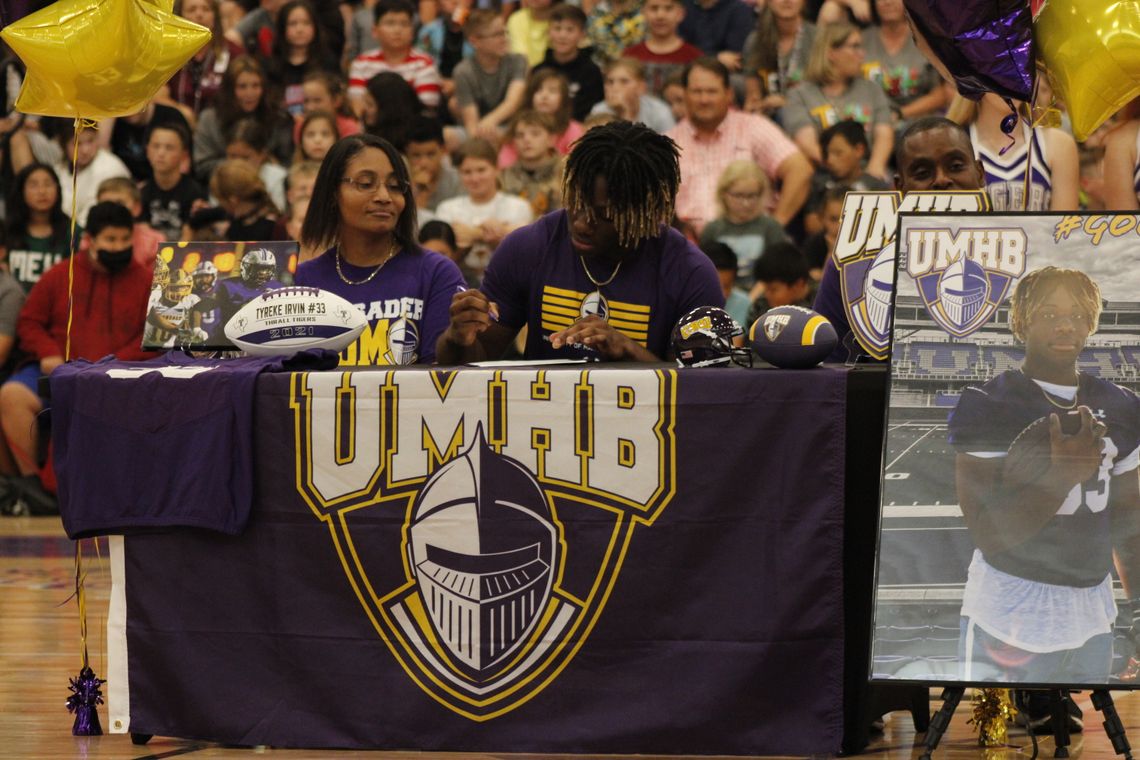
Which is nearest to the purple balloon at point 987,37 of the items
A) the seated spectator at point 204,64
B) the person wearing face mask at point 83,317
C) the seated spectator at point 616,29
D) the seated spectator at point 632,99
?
the seated spectator at point 632,99

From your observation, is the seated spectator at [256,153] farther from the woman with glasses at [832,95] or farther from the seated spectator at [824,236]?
the seated spectator at [824,236]

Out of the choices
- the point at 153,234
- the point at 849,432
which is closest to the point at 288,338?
the point at 849,432

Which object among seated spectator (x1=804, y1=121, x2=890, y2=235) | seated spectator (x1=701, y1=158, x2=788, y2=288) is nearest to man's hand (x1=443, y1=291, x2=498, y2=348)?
seated spectator (x1=701, y1=158, x2=788, y2=288)

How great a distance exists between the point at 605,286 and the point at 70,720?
1691mm

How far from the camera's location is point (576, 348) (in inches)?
155

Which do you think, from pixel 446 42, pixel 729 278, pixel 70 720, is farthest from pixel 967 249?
pixel 446 42

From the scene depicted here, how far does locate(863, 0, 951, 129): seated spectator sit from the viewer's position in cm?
804

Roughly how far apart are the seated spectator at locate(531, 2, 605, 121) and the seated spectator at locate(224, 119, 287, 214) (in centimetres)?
154

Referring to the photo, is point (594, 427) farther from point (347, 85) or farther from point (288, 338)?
point (347, 85)

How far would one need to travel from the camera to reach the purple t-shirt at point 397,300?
4262mm

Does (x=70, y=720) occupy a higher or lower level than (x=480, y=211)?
lower

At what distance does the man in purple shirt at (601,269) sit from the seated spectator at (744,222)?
334 centimetres

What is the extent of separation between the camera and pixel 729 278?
23.7ft

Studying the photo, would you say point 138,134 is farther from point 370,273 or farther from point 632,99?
point 370,273
